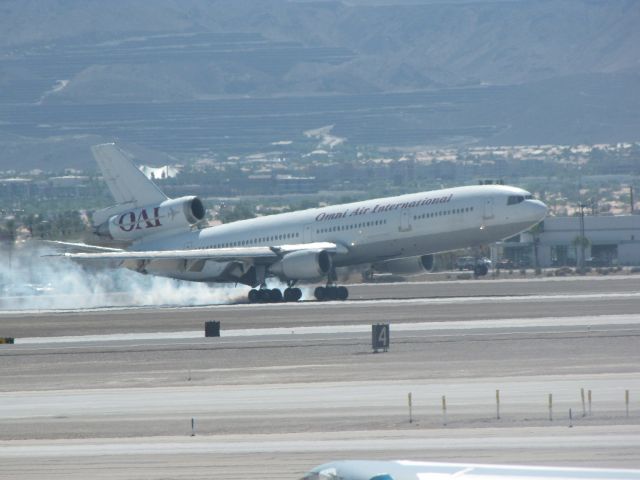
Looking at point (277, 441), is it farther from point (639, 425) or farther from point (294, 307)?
point (294, 307)

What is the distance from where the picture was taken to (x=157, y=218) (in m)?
85.8

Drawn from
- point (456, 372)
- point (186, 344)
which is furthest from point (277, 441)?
point (186, 344)

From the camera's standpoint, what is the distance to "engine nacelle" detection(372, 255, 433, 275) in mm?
82188

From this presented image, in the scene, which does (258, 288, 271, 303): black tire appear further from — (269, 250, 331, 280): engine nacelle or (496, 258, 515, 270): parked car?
(496, 258, 515, 270): parked car

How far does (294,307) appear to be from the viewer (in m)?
75.6

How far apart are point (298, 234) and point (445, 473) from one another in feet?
205

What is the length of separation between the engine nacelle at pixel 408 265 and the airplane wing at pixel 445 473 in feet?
200

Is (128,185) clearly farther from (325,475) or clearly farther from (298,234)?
(325,475)

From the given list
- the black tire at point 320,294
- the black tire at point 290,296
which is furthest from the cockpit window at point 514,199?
the black tire at point 290,296

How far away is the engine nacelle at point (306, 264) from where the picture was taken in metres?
78.6

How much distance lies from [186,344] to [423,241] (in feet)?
76.4

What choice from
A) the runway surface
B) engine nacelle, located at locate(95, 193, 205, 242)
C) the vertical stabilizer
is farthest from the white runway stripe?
the vertical stabilizer

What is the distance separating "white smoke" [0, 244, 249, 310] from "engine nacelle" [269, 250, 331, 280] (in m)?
7.91

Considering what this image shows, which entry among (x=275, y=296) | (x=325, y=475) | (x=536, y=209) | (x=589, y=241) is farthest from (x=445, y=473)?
(x=589, y=241)
